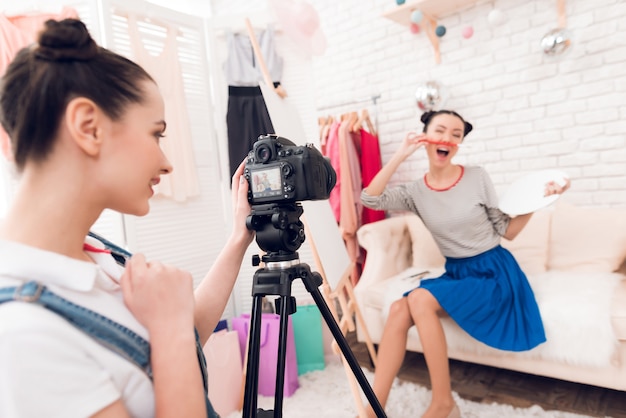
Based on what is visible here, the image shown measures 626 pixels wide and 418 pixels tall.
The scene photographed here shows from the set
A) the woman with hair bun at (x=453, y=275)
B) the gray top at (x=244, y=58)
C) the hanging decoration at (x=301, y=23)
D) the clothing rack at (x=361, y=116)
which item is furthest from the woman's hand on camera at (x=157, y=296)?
the clothing rack at (x=361, y=116)

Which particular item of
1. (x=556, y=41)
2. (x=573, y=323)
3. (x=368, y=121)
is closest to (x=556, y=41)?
(x=556, y=41)

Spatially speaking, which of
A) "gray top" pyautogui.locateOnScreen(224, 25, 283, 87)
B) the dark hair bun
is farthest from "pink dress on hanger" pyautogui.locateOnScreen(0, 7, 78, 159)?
the dark hair bun

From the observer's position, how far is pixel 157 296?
55 cm

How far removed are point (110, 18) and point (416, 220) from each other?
2.02 meters

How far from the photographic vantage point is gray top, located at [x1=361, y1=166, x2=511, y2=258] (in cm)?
188

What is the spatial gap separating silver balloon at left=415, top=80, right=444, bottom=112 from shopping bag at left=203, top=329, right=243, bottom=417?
1.82 metres

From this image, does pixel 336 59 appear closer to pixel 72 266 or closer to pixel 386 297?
pixel 386 297

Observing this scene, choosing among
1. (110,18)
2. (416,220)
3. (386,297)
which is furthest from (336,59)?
(386,297)

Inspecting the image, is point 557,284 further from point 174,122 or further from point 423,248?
point 174,122

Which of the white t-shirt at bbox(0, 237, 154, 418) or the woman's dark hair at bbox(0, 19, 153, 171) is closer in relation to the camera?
the white t-shirt at bbox(0, 237, 154, 418)

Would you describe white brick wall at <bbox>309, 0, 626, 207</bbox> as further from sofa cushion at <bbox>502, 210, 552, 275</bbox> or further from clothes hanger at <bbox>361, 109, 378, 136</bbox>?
sofa cushion at <bbox>502, 210, 552, 275</bbox>

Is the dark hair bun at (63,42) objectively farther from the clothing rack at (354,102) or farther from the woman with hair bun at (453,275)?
the clothing rack at (354,102)

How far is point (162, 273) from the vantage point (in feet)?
1.87

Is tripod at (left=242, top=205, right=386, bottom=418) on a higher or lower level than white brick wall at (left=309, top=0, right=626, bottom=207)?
lower
